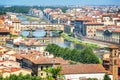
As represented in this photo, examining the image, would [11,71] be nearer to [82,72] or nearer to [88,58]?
[82,72]

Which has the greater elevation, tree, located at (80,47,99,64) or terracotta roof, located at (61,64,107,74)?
terracotta roof, located at (61,64,107,74)

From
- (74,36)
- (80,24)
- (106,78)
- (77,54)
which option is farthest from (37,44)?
(80,24)

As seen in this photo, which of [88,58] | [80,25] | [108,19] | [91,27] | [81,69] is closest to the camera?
[81,69]

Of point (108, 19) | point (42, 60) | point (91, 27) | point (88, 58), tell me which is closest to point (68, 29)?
point (108, 19)

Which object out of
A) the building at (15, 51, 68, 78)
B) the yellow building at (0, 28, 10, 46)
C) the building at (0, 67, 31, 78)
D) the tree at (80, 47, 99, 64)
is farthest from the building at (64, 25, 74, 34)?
the building at (0, 67, 31, 78)

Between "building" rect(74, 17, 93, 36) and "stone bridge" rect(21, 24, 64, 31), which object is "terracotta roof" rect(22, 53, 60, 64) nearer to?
"stone bridge" rect(21, 24, 64, 31)

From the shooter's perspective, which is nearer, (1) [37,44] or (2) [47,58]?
(2) [47,58]

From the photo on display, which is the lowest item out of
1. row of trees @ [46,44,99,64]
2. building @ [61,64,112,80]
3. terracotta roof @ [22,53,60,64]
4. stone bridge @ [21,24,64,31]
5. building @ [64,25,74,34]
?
building @ [64,25,74,34]

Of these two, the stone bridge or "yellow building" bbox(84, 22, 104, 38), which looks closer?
"yellow building" bbox(84, 22, 104, 38)

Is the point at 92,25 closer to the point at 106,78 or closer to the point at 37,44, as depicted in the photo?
the point at 37,44
